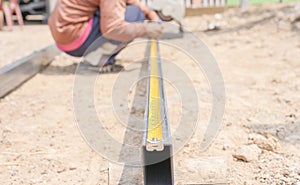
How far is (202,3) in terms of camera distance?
30.9ft

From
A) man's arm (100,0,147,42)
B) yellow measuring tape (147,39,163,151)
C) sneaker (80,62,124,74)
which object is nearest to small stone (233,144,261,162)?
yellow measuring tape (147,39,163,151)

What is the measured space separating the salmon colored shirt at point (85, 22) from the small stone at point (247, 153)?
68.2 inches

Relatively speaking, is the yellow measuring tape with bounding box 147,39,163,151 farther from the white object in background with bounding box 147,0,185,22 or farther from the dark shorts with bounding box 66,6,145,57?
the white object in background with bounding box 147,0,185,22

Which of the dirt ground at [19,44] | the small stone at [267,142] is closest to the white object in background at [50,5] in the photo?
the dirt ground at [19,44]

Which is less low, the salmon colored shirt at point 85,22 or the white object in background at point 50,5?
the salmon colored shirt at point 85,22

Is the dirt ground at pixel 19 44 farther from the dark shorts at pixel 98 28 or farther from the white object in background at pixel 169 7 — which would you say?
the white object in background at pixel 169 7

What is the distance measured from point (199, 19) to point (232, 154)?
6.90 metres

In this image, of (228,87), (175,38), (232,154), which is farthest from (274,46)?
(232,154)

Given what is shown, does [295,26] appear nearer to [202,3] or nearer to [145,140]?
[202,3]

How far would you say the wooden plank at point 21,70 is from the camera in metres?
3.10

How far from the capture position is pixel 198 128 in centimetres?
233

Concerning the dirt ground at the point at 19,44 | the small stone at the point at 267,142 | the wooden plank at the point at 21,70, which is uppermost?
the small stone at the point at 267,142

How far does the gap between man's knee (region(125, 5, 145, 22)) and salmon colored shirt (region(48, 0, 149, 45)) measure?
0.09 m

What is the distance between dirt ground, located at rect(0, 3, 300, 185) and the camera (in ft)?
5.88
